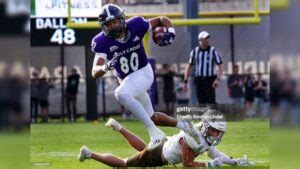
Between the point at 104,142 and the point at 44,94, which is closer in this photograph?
the point at 104,142

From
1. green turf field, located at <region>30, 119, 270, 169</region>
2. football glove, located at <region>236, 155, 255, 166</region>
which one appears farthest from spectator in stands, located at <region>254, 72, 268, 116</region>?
football glove, located at <region>236, 155, 255, 166</region>

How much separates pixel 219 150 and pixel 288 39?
1.14m

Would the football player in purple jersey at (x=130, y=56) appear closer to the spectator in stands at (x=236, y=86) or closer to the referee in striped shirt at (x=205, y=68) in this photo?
the referee in striped shirt at (x=205, y=68)

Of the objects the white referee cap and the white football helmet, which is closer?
the white football helmet

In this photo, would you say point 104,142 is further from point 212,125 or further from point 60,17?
point 60,17

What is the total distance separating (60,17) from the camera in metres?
7.48

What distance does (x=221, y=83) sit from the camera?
773 centimetres

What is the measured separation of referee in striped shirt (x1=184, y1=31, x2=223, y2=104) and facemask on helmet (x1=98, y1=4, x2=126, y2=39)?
77 centimetres

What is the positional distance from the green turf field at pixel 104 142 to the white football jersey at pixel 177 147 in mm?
99

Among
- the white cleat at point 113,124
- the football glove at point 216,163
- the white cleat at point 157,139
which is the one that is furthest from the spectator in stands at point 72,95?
the football glove at point 216,163

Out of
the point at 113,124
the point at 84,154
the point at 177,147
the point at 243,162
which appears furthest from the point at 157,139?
the point at 243,162

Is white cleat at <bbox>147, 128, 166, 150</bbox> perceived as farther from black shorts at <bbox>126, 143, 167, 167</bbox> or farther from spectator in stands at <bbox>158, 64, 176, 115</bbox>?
spectator in stands at <bbox>158, 64, 176, 115</bbox>

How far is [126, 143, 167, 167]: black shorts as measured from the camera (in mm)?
7250

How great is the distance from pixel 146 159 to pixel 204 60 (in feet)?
3.17
